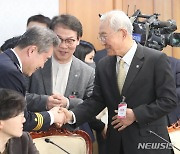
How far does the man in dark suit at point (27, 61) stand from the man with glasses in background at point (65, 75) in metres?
0.32

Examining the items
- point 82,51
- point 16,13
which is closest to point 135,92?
point 82,51

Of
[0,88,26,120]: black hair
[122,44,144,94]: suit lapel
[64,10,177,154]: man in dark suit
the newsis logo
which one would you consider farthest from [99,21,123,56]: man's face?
[0,88,26,120]: black hair

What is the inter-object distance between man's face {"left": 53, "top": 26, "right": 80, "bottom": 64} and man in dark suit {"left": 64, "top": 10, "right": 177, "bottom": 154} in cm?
36

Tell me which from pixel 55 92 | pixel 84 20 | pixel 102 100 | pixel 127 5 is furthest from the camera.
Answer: pixel 127 5

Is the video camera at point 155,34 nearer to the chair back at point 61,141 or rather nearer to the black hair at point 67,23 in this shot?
the black hair at point 67,23

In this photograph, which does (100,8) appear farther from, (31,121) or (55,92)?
(31,121)

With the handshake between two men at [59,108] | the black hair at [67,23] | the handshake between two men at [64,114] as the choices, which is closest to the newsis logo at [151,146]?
the handshake between two men at [64,114]

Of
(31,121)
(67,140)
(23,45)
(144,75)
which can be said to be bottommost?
(67,140)

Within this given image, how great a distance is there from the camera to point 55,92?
2422 millimetres

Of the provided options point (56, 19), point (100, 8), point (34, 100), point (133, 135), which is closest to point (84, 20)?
point (100, 8)

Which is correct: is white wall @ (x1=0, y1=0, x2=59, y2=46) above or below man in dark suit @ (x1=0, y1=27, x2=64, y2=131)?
above

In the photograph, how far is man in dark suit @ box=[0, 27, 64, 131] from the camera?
185cm

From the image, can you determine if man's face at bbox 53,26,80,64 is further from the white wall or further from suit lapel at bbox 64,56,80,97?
the white wall

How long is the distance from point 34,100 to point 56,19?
53cm
